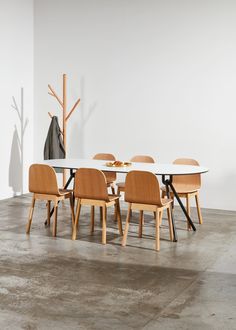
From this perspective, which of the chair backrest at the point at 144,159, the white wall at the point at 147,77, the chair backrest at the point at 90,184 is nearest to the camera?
the chair backrest at the point at 90,184

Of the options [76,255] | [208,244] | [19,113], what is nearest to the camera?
[76,255]

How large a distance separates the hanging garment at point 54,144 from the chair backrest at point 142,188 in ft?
8.31

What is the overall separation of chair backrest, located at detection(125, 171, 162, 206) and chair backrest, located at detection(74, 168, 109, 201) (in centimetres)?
28

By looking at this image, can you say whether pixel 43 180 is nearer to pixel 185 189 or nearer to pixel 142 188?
pixel 142 188

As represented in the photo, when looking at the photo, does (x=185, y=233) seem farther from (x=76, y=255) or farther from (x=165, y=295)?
(x=165, y=295)

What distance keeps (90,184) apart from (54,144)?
89.1 inches

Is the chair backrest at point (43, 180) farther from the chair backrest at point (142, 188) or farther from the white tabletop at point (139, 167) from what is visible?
the chair backrest at point (142, 188)

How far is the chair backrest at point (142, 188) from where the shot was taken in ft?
17.1

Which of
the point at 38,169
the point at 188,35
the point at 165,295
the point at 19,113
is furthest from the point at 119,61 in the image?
the point at 165,295

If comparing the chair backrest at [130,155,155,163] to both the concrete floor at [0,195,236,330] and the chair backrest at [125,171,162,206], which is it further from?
the chair backrest at [125,171,162,206]

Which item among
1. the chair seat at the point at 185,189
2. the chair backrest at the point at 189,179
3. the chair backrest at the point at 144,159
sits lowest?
the chair seat at the point at 185,189

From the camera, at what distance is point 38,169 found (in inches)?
230

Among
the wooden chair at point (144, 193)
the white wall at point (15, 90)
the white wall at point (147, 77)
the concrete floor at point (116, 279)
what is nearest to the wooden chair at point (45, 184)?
the concrete floor at point (116, 279)

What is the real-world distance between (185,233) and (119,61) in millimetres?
3217
